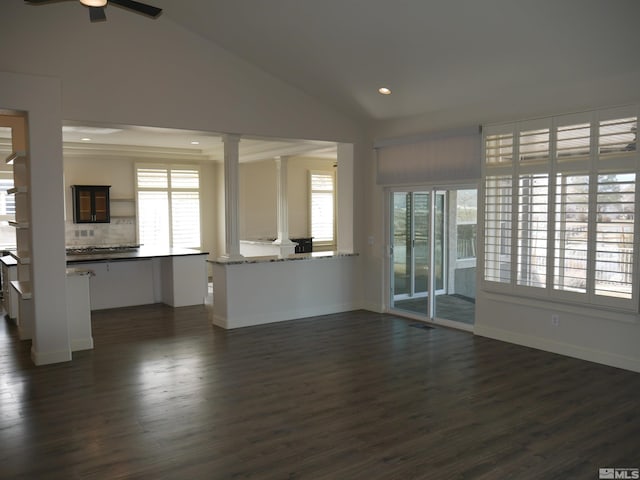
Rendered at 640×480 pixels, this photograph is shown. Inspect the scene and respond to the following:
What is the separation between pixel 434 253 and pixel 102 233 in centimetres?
685

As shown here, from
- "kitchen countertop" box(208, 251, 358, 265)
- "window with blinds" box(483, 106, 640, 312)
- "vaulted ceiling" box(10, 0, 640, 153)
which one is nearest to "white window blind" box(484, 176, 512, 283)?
"window with blinds" box(483, 106, 640, 312)

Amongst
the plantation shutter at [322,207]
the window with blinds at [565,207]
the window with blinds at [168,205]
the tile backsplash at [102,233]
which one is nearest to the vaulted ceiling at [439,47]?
the window with blinds at [565,207]

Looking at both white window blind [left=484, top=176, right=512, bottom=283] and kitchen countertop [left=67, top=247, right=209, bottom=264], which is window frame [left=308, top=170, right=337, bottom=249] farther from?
white window blind [left=484, top=176, right=512, bottom=283]

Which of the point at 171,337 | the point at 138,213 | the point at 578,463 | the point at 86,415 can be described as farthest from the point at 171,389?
the point at 138,213

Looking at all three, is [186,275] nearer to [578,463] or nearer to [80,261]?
[80,261]

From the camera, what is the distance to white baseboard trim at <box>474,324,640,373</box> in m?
5.06

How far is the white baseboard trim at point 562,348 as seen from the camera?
5.06 meters

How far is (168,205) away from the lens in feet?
36.9

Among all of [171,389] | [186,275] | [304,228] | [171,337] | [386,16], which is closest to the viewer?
[171,389]

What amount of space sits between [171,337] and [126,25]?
3.62 metres

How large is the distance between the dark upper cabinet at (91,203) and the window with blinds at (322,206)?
4359 millimetres

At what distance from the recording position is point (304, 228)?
12031 millimetres

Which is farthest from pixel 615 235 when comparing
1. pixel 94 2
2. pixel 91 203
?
pixel 91 203

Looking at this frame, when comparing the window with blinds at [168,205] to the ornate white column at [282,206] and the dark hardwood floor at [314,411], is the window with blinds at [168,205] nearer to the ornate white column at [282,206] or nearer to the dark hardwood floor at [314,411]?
the ornate white column at [282,206]
